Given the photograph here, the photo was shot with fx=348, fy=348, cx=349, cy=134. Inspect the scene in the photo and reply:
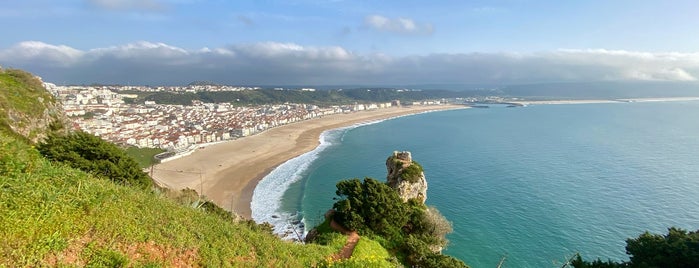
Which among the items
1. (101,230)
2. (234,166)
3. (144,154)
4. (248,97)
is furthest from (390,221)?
(248,97)

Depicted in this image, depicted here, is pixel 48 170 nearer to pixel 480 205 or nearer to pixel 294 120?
pixel 480 205

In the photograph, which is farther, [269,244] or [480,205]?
[480,205]

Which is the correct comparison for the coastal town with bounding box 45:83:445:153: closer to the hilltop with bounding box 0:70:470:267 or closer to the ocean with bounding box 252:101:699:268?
the ocean with bounding box 252:101:699:268

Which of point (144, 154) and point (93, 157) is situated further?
point (144, 154)

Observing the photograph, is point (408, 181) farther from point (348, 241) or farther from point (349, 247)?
point (349, 247)

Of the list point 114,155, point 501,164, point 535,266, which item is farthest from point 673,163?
point 114,155

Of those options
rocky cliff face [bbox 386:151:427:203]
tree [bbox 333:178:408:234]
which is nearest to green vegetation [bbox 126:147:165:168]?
rocky cliff face [bbox 386:151:427:203]
